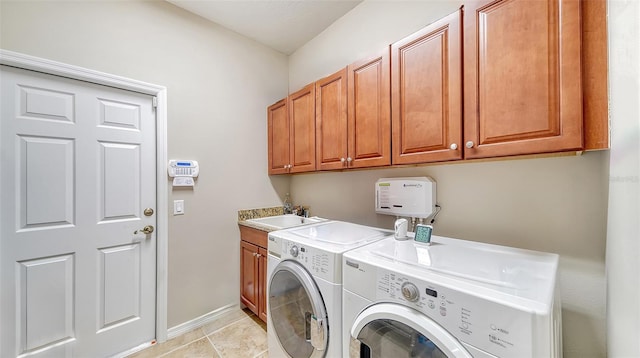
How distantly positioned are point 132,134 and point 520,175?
2.61m

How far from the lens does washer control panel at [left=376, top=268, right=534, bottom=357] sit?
0.61 metres

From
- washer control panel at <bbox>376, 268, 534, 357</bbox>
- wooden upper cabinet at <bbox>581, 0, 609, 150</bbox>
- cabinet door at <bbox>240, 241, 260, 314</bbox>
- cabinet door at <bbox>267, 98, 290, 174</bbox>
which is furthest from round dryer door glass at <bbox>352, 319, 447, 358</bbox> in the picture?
cabinet door at <bbox>267, 98, 290, 174</bbox>

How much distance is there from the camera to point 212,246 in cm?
214

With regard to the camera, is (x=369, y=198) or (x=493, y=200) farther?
(x=369, y=198)

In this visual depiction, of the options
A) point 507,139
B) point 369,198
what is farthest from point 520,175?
point 369,198

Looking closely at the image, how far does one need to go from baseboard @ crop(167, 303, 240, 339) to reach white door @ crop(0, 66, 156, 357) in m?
0.16

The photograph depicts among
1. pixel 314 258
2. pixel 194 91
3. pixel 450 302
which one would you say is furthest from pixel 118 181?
pixel 450 302

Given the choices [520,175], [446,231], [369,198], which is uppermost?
[520,175]

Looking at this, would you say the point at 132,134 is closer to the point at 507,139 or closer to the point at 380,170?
the point at 380,170

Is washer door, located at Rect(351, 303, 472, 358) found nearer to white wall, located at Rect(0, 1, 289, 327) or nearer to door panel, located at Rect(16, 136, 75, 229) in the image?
white wall, located at Rect(0, 1, 289, 327)

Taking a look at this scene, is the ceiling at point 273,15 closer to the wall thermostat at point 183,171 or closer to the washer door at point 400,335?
the wall thermostat at point 183,171

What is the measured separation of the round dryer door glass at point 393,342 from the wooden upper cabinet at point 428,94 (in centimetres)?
82

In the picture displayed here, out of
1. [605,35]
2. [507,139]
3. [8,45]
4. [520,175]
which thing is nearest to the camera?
[605,35]

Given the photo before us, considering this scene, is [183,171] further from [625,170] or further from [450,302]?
[625,170]
